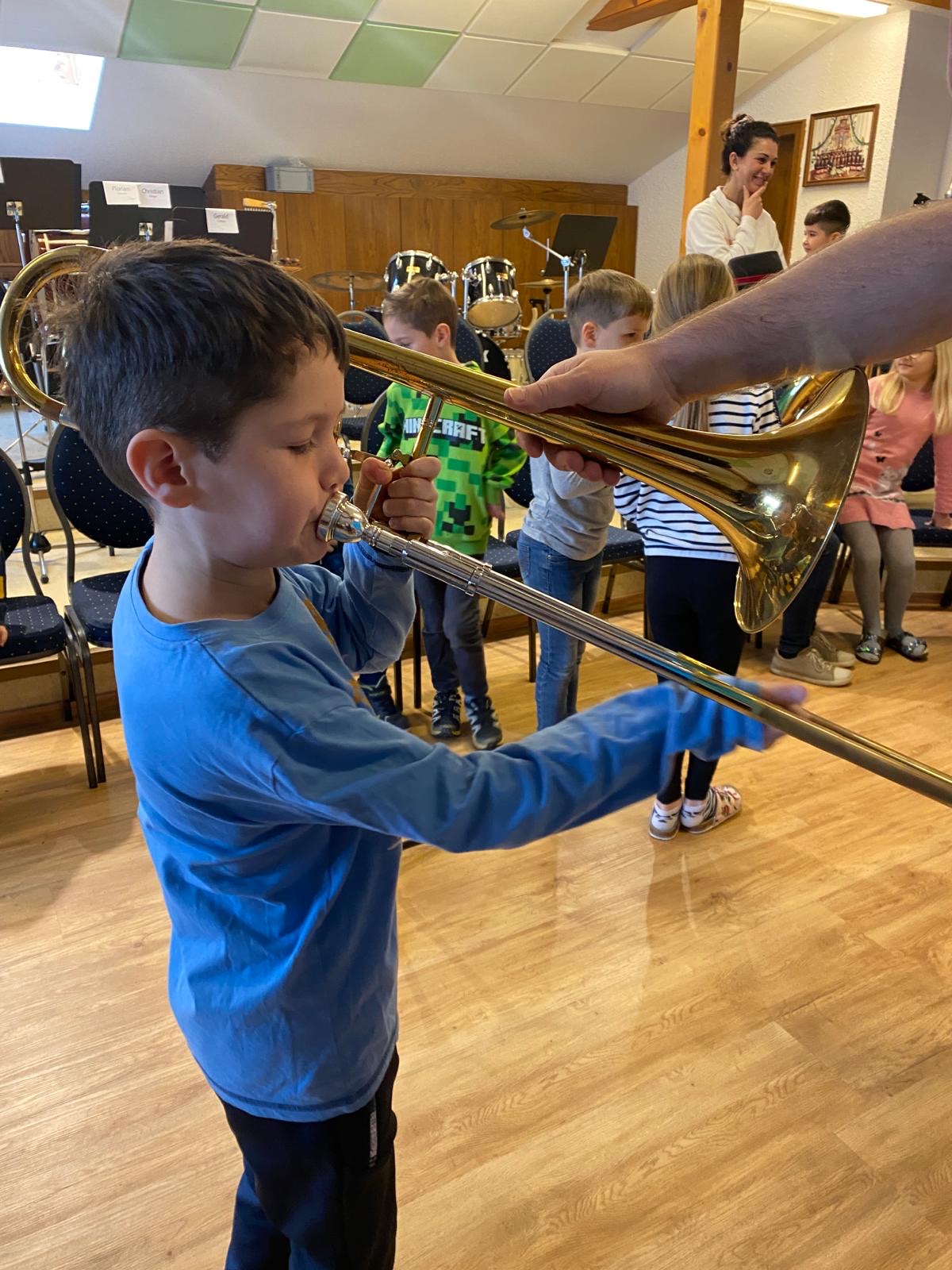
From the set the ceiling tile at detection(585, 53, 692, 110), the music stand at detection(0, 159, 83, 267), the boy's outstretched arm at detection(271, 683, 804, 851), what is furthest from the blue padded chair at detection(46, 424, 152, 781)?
the ceiling tile at detection(585, 53, 692, 110)

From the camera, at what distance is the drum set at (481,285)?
529 cm

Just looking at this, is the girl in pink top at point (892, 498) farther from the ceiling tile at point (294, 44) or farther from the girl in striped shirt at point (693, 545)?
the ceiling tile at point (294, 44)

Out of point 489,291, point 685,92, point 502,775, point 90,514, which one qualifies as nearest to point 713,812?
point 502,775

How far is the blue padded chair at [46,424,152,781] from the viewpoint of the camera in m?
2.64

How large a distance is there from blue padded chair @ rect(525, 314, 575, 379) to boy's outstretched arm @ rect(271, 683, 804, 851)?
3396 mm

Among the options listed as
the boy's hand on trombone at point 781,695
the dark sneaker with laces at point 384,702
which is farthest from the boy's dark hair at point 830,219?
the boy's hand on trombone at point 781,695

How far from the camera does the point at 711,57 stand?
Answer: 473 cm

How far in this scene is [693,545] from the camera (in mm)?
2053

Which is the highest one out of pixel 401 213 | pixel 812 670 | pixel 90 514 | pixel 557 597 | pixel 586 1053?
pixel 401 213

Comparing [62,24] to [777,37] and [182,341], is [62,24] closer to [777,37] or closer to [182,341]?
[777,37]

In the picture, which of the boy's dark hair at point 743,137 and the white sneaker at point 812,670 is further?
the boy's dark hair at point 743,137

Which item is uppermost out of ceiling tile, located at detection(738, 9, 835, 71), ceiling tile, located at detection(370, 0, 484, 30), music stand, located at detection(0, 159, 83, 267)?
ceiling tile, located at detection(738, 9, 835, 71)

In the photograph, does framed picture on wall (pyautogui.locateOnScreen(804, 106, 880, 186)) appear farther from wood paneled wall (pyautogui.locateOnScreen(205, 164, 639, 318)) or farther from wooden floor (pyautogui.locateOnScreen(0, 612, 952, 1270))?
wooden floor (pyautogui.locateOnScreen(0, 612, 952, 1270))

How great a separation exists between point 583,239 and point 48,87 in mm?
4108
